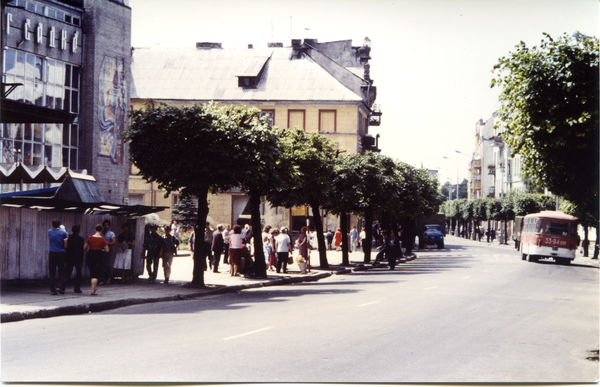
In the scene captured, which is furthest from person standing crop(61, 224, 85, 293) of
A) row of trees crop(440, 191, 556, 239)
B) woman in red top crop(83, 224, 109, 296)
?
row of trees crop(440, 191, 556, 239)

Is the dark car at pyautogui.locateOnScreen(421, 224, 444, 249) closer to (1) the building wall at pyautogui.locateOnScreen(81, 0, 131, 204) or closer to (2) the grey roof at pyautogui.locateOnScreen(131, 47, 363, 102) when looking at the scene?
(2) the grey roof at pyautogui.locateOnScreen(131, 47, 363, 102)

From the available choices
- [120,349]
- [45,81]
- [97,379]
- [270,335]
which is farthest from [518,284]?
[45,81]

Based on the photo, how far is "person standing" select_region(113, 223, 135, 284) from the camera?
2108cm

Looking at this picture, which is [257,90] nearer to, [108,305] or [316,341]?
[108,305]

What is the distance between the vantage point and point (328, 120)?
193 ft

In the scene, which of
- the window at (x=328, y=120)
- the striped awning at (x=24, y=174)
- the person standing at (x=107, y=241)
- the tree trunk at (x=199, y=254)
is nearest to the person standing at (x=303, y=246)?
the tree trunk at (x=199, y=254)

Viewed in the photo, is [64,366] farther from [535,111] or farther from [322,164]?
[322,164]

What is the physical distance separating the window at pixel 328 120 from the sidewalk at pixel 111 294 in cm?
3275

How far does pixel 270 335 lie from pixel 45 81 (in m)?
25.2

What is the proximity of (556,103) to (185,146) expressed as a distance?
10.5 metres

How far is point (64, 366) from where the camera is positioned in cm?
812

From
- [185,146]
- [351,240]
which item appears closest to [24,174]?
[185,146]

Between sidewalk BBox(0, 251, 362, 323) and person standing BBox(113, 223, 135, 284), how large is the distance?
0.50m

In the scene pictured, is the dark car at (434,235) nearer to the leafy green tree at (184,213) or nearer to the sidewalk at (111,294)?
the leafy green tree at (184,213)
